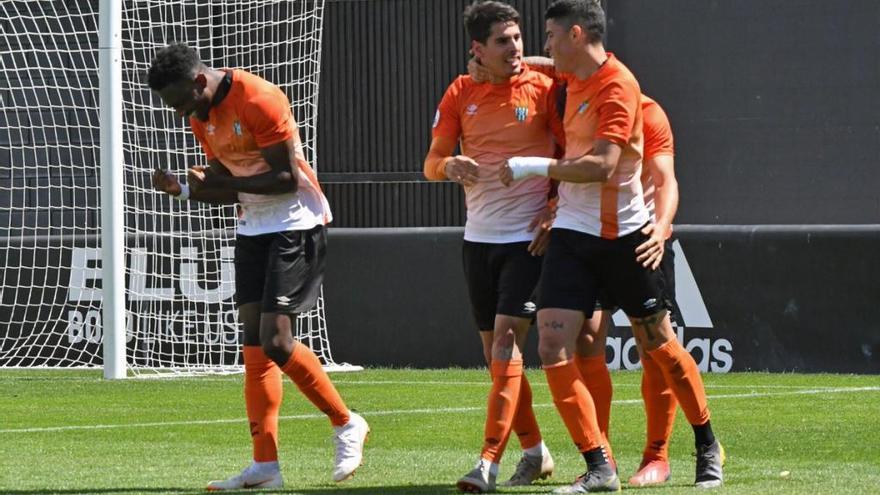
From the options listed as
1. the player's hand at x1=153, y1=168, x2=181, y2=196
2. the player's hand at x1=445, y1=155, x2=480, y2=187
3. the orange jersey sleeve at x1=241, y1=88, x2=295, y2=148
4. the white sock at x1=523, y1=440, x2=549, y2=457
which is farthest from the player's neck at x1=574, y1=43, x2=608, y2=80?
the player's hand at x1=153, y1=168, x2=181, y2=196

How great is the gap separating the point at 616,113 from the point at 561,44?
37 centimetres

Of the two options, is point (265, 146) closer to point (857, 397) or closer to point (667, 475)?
point (667, 475)

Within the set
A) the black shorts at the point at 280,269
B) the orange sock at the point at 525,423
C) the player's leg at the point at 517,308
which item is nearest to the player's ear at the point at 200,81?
the black shorts at the point at 280,269

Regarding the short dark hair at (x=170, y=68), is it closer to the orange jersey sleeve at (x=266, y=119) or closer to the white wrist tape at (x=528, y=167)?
the orange jersey sleeve at (x=266, y=119)

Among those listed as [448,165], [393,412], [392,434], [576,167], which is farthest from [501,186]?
[393,412]

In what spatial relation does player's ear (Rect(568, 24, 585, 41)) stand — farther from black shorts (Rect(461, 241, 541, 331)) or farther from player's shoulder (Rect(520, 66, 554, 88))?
black shorts (Rect(461, 241, 541, 331))

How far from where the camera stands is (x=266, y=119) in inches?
297

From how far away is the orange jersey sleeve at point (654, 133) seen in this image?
739 centimetres

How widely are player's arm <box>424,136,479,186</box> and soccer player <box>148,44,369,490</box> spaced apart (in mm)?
668

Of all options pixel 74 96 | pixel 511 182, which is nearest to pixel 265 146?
pixel 511 182

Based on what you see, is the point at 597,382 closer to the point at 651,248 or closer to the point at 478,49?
the point at 651,248

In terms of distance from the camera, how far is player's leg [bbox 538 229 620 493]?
22.4 ft

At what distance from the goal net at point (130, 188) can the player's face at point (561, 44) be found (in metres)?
9.26

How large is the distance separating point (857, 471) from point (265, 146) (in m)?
2.95
